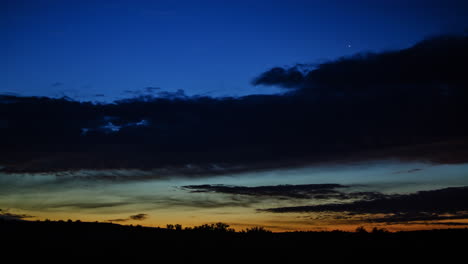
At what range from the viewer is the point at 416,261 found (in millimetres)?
23516

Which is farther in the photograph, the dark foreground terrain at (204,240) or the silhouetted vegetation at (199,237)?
the silhouetted vegetation at (199,237)

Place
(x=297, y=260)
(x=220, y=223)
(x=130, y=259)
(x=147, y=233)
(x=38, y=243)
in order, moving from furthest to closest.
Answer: (x=220, y=223)
(x=147, y=233)
(x=38, y=243)
(x=297, y=260)
(x=130, y=259)

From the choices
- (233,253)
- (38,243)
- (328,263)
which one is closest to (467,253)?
(328,263)

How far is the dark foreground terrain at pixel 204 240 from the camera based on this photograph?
25219 millimetres

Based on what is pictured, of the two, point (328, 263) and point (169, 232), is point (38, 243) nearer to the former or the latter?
point (169, 232)

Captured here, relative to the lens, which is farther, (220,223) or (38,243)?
(220,223)

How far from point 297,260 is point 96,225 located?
1730 cm

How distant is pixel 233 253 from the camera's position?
25.0m

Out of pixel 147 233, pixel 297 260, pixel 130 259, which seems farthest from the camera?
pixel 147 233

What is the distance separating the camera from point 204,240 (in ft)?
96.6

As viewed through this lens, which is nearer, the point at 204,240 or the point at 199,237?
the point at 204,240

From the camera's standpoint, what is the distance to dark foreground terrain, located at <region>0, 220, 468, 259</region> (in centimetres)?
2522

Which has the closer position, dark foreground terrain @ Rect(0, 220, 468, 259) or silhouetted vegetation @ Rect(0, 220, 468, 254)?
dark foreground terrain @ Rect(0, 220, 468, 259)

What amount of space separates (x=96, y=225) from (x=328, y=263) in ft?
61.8
